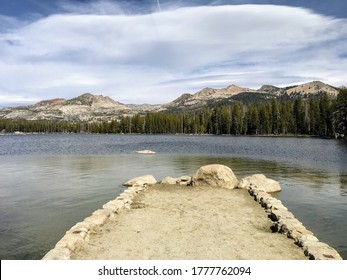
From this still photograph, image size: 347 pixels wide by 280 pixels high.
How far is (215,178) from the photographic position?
2747cm

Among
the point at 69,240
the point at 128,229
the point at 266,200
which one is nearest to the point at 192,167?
the point at 266,200

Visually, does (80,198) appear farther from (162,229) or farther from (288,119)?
(288,119)

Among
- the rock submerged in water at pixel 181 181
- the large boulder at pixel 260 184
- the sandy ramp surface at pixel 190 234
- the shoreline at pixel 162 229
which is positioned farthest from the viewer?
the rock submerged in water at pixel 181 181

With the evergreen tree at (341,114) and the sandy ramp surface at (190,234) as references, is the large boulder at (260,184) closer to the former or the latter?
the sandy ramp surface at (190,234)

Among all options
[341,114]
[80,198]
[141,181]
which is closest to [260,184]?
[141,181]

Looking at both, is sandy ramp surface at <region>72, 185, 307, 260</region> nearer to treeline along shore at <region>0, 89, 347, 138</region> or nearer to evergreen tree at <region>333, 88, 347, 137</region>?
evergreen tree at <region>333, 88, 347, 137</region>

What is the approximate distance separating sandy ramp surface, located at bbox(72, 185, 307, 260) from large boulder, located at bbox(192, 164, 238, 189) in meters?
4.64

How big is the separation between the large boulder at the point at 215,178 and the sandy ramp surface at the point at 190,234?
4640 mm

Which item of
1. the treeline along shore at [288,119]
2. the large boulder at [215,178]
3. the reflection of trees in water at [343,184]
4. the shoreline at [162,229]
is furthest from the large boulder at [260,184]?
the treeline along shore at [288,119]

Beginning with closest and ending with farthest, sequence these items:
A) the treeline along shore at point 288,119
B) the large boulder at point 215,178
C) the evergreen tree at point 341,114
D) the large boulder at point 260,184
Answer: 1. the large boulder at point 215,178
2. the large boulder at point 260,184
3. the evergreen tree at point 341,114
4. the treeline along shore at point 288,119

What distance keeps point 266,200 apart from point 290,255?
357 inches

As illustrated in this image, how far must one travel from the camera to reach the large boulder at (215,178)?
27.2 m
